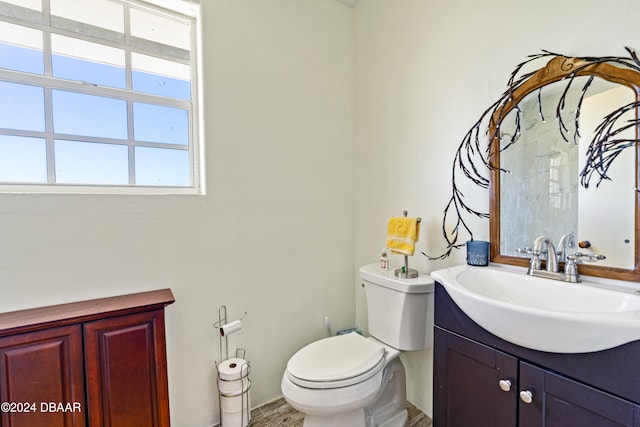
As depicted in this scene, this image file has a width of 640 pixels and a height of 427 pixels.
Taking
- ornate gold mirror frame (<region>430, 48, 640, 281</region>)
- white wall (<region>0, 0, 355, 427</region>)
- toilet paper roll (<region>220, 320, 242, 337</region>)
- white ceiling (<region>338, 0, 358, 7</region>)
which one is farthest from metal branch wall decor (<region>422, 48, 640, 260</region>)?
white ceiling (<region>338, 0, 358, 7</region>)

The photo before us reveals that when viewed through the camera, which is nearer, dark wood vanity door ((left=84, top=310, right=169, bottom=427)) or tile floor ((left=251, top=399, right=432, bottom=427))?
dark wood vanity door ((left=84, top=310, right=169, bottom=427))

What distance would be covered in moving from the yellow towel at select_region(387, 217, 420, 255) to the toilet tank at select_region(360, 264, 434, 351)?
0.49ft

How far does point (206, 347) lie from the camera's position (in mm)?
Result: 1600

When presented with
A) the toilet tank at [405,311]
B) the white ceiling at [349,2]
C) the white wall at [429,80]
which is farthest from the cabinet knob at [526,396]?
the white ceiling at [349,2]

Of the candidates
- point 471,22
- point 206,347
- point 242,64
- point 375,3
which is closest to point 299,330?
point 206,347

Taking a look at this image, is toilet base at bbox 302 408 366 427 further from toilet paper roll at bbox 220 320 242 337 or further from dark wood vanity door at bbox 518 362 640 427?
dark wood vanity door at bbox 518 362 640 427

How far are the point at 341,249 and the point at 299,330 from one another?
61 cm

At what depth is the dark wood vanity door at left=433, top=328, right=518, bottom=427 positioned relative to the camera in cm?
95

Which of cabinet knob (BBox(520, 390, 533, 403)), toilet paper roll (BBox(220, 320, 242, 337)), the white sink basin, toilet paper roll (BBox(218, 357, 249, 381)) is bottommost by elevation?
toilet paper roll (BBox(218, 357, 249, 381))

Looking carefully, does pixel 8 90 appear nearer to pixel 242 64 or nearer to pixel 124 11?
pixel 124 11

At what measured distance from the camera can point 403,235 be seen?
1535 mm

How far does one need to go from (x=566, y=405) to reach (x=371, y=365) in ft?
2.33

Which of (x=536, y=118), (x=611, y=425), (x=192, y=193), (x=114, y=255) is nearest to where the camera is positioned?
(x=611, y=425)

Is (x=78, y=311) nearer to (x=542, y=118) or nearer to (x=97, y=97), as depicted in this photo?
(x=97, y=97)
